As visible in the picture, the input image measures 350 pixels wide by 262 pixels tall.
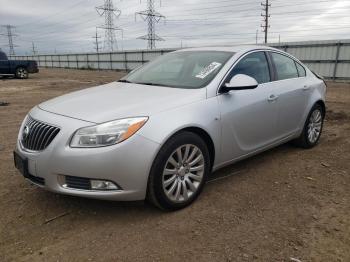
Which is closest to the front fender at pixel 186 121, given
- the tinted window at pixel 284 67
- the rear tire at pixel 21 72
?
the tinted window at pixel 284 67

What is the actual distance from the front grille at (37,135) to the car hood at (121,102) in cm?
19

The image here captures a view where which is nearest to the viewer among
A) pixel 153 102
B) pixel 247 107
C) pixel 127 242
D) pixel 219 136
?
pixel 127 242

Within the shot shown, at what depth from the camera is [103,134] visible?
2955mm

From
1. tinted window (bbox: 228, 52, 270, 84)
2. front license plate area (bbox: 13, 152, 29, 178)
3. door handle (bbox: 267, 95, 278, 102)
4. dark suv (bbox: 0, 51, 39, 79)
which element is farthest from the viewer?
dark suv (bbox: 0, 51, 39, 79)

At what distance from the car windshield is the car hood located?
0.20 meters

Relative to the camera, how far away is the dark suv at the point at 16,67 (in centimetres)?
2100

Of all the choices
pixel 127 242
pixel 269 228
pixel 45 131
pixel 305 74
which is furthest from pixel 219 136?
pixel 305 74

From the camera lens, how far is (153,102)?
332 cm

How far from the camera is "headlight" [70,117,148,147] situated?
295cm

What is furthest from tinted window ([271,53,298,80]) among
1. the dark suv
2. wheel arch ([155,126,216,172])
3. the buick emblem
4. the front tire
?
the dark suv

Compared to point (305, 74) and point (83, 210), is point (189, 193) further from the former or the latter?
point (305, 74)

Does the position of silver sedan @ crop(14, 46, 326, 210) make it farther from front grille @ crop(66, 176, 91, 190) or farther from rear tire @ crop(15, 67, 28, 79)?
rear tire @ crop(15, 67, 28, 79)

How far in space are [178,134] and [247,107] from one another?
1.09 meters

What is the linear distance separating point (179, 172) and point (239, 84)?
113 cm
